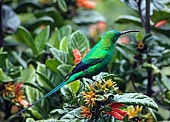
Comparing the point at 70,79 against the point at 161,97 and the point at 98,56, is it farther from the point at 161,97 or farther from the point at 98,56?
the point at 161,97

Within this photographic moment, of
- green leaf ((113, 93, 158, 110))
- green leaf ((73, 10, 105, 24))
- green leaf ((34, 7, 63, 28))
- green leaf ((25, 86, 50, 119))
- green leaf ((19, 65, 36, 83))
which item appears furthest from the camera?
green leaf ((73, 10, 105, 24))

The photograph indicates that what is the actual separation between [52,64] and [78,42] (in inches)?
5.2

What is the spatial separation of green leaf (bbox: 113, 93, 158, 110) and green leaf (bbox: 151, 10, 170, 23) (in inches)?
24.3

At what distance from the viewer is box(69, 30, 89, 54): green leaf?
1.61 m

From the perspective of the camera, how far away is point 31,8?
8.09 feet

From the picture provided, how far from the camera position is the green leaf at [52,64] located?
1585 mm

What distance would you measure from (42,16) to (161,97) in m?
0.81

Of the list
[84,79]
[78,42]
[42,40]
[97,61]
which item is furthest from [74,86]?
[42,40]

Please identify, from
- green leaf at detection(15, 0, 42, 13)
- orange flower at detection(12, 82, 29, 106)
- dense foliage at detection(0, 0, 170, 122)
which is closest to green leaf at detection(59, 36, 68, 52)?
dense foliage at detection(0, 0, 170, 122)

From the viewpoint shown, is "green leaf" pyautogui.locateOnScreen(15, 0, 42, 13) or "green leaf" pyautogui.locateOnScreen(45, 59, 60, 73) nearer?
"green leaf" pyautogui.locateOnScreen(45, 59, 60, 73)

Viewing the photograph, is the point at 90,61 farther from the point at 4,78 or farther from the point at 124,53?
the point at 124,53

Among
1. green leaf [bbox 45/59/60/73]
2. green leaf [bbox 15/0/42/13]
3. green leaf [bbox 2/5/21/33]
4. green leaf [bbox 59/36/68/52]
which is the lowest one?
green leaf [bbox 45/59/60/73]

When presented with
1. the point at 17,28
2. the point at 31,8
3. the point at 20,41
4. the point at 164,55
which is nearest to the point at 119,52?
the point at 164,55

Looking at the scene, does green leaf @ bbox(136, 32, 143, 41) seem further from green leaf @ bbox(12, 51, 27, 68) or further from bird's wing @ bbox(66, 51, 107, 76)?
green leaf @ bbox(12, 51, 27, 68)
